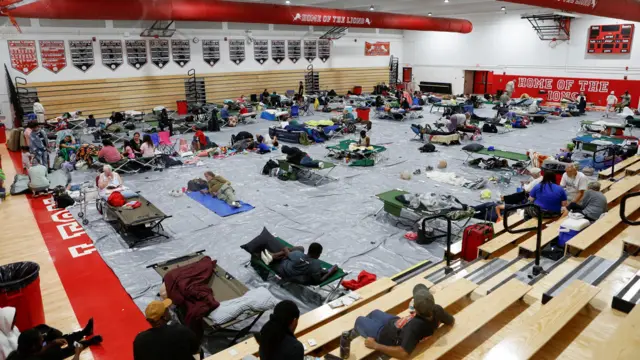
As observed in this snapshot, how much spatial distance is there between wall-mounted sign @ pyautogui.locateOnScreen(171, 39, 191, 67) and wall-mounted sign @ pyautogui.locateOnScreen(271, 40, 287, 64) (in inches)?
206

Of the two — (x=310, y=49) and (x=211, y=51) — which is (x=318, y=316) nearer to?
(x=211, y=51)

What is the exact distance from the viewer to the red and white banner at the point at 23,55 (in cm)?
1789

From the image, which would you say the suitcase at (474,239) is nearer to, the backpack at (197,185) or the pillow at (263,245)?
the pillow at (263,245)

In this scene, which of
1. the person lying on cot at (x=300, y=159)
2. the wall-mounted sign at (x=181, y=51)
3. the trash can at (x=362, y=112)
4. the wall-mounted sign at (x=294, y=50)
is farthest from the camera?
the wall-mounted sign at (x=294, y=50)

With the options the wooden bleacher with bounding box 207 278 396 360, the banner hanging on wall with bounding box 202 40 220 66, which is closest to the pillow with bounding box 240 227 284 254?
the wooden bleacher with bounding box 207 278 396 360

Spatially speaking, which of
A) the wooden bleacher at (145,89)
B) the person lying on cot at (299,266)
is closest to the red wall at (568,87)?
the wooden bleacher at (145,89)

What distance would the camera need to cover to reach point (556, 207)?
7.21m

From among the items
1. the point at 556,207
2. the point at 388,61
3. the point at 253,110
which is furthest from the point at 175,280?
the point at 388,61

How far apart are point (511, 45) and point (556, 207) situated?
75.9 feet

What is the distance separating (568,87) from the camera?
25094 millimetres

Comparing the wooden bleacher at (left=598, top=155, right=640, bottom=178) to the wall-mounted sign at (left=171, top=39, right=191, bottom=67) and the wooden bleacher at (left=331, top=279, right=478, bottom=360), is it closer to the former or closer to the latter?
the wooden bleacher at (left=331, top=279, right=478, bottom=360)

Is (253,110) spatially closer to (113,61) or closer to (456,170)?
(113,61)

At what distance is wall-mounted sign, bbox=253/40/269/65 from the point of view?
25369 mm

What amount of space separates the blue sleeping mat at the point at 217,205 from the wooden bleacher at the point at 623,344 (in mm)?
6881
